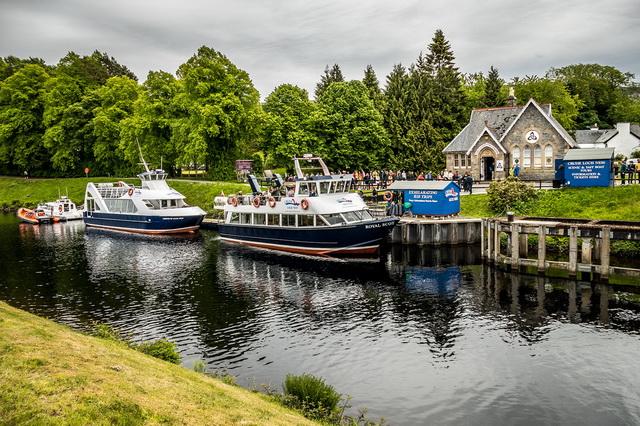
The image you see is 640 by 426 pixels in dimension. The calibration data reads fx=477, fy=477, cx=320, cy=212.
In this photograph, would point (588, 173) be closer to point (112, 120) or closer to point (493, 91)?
point (493, 91)

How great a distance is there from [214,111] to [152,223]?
704 inches

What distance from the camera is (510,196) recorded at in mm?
39406

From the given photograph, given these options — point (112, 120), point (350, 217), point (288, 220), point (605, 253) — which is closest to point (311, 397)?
point (605, 253)

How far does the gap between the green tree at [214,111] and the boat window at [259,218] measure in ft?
73.0

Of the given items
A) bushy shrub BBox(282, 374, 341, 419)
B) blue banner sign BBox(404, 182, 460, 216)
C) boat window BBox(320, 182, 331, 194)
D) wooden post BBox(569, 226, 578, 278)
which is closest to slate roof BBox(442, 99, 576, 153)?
blue banner sign BBox(404, 182, 460, 216)

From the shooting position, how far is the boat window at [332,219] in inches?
1417

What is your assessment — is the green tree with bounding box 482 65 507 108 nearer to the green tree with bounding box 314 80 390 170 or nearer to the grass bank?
the green tree with bounding box 314 80 390 170

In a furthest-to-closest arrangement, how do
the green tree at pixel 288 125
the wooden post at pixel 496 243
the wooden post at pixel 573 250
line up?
the green tree at pixel 288 125
the wooden post at pixel 496 243
the wooden post at pixel 573 250

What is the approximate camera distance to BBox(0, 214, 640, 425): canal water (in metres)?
15.3

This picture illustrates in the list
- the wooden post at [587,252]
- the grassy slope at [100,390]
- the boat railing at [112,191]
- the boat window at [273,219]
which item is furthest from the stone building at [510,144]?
the grassy slope at [100,390]

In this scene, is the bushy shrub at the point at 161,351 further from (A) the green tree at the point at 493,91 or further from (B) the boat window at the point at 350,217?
(A) the green tree at the point at 493,91

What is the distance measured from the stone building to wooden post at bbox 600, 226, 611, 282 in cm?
2757

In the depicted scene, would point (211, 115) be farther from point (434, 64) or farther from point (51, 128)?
point (434, 64)

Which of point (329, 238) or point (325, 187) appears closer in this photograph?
point (329, 238)
